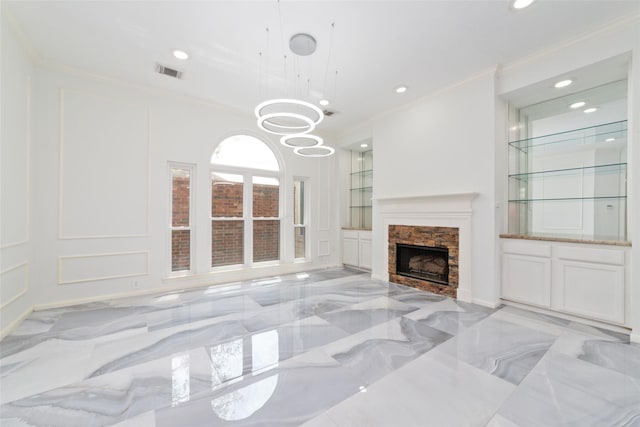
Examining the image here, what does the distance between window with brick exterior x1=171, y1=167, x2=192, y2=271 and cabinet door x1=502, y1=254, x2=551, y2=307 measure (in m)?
5.06

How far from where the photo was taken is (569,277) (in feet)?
10.4

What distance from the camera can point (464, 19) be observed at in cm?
275

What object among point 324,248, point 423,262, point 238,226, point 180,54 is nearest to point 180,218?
point 238,226

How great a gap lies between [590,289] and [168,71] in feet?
19.9

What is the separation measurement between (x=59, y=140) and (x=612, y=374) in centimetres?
654

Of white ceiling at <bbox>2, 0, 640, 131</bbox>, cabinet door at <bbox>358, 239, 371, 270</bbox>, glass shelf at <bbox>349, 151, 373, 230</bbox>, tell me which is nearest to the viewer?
white ceiling at <bbox>2, 0, 640, 131</bbox>

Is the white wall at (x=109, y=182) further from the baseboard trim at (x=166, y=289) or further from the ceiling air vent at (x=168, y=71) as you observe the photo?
the ceiling air vent at (x=168, y=71)

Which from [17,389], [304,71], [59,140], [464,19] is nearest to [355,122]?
[304,71]

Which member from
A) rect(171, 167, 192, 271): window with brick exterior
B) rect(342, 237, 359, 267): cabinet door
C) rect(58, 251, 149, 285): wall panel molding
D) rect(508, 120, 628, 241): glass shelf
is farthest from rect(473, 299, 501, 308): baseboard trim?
rect(58, 251, 149, 285): wall panel molding

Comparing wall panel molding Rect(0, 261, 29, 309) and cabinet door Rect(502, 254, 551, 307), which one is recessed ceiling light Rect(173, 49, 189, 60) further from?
cabinet door Rect(502, 254, 551, 307)

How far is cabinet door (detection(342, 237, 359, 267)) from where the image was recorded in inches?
244

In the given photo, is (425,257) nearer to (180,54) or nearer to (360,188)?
(360,188)

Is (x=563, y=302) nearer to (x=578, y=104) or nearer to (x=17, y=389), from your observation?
(x=578, y=104)

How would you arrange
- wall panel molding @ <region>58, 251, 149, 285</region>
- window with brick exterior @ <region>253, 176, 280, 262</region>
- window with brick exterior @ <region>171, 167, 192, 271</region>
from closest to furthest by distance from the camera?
wall panel molding @ <region>58, 251, 149, 285</region> → window with brick exterior @ <region>171, 167, 192, 271</region> → window with brick exterior @ <region>253, 176, 280, 262</region>
